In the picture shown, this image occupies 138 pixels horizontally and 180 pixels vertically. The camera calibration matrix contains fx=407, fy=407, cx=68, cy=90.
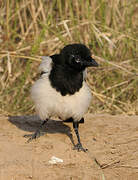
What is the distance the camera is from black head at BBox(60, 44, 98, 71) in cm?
409

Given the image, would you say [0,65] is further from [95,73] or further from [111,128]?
[111,128]

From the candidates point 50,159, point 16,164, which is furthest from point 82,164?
point 16,164

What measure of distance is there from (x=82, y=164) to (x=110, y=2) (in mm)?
3657

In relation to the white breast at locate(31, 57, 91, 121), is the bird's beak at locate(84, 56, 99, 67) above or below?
above

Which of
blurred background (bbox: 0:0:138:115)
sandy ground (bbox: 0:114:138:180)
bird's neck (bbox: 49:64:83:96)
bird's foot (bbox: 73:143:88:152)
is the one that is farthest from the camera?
blurred background (bbox: 0:0:138:115)

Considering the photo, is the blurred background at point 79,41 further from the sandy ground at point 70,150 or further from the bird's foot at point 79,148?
the bird's foot at point 79,148

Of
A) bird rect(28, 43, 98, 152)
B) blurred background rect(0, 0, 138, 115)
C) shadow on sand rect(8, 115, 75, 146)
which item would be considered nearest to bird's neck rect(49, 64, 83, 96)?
bird rect(28, 43, 98, 152)

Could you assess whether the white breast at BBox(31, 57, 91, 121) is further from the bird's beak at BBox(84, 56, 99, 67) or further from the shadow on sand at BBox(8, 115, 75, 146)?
the shadow on sand at BBox(8, 115, 75, 146)

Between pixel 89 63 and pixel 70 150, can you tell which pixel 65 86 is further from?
pixel 70 150

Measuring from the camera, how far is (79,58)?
A: 4.11m

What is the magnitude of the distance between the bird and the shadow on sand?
44 centimetres

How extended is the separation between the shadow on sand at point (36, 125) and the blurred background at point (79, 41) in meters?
0.76

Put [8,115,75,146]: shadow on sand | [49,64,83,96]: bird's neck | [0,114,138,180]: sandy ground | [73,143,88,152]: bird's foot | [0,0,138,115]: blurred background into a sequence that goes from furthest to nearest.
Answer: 1. [0,0,138,115]: blurred background
2. [8,115,75,146]: shadow on sand
3. [49,64,83,96]: bird's neck
4. [73,143,88,152]: bird's foot
5. [0,114,138,180]: sandy ground

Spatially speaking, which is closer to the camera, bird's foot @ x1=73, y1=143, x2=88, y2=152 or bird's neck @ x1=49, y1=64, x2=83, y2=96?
bird's foot @ x1=73, y1=143, x2=88, y2=152
